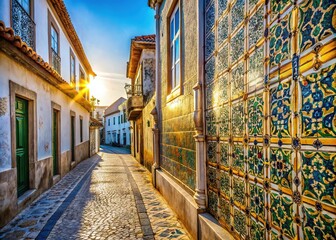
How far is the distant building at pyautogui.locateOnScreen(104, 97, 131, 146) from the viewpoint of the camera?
37.4 m

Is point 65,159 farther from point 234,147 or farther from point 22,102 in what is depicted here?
point 234,147

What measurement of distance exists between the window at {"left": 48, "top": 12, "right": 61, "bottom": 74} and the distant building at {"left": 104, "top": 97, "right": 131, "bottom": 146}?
82.1ft

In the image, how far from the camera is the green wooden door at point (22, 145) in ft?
18.7

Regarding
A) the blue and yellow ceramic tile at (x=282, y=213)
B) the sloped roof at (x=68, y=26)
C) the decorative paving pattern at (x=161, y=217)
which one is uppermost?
the sloped roof at (x=68, y=26)

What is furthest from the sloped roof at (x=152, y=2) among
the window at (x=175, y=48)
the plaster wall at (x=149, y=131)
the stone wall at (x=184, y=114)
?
the plaster wall at (x=149, y=131)

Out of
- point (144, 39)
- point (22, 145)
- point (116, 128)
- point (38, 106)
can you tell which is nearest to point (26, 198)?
point (22, 145)

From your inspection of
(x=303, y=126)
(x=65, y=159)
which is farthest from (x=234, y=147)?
(x=65, y=159)

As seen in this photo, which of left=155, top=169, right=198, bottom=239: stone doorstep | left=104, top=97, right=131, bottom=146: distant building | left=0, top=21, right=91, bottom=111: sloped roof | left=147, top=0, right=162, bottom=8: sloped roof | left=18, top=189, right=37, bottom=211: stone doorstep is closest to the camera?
left=155, top=169, right=198, bottom=239: stone doorstep

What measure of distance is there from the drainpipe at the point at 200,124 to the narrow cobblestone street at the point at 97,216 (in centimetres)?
91

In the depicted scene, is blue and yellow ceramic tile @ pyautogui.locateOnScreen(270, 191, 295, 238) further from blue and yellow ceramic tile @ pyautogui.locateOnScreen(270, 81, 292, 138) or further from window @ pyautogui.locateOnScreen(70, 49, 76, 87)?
window @ pyautogui.locateOnScreen(70, 49, 76, 87)

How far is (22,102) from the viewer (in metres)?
6.06

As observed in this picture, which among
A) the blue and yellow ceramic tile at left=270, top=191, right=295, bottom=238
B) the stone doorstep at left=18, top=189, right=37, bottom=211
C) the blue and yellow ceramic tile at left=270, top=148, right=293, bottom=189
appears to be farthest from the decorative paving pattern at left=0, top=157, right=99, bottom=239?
the blue and yellow ceramic tile at left=270, top=148, right=293, bottom=189

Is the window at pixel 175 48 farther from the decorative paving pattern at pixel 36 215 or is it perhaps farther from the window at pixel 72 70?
the window at pixel 72 70

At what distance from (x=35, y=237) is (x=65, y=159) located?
6.68 m
